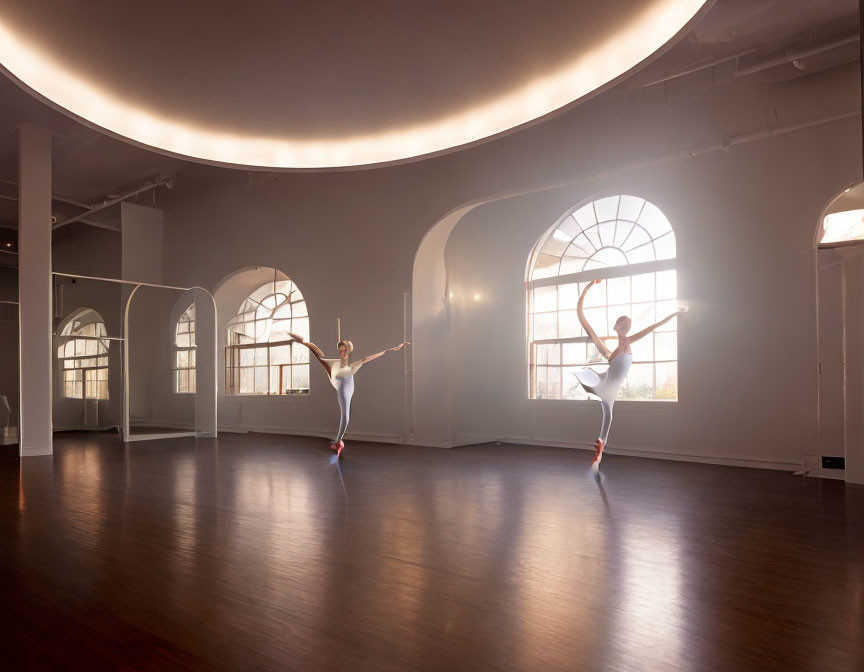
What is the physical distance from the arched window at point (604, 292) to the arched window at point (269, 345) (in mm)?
4221

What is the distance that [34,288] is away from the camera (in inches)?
326

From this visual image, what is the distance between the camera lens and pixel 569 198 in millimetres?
8250

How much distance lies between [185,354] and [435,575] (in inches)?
331

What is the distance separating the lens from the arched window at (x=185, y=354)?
1029 cm

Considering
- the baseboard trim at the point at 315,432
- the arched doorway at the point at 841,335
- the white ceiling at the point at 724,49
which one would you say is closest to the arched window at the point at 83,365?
the baseboard trim at the point at 315,432

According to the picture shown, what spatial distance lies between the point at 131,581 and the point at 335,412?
23.9ft

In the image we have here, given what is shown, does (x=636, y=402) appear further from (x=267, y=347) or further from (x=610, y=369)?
(x=267, y=347)

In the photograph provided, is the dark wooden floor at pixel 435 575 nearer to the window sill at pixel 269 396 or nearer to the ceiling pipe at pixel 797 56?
the ceiling pipe at pixel 797 56

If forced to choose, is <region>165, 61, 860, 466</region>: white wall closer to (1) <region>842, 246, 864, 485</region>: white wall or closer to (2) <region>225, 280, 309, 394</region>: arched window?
(2) <region>225, 280, 309, 394</region>: arched window

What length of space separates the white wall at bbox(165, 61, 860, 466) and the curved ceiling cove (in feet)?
7.72

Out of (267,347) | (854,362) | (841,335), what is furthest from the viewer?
(267,347)

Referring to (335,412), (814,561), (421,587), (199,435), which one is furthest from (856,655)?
(199,435)

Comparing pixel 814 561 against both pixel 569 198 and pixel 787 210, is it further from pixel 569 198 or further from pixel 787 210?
pixel 569 198

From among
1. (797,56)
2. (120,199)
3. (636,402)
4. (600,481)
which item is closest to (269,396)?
(120,199)
